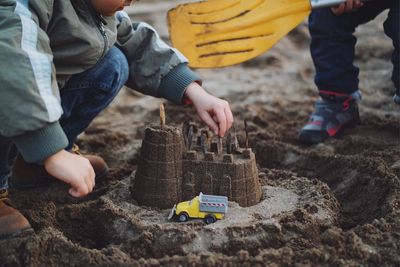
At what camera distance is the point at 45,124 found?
50.3 inches

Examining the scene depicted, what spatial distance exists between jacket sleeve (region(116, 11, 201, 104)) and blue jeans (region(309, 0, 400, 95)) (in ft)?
2.28

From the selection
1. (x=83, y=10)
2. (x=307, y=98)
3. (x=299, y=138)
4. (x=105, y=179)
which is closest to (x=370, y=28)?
(x=307, y=98)

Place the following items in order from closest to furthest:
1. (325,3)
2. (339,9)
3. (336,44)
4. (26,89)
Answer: (26,89) → (325,3) → (339,9) → (336,44)

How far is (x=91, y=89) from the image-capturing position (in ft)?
5.89

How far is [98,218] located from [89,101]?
15.7 inches

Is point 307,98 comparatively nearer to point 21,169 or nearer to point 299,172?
point 299,172

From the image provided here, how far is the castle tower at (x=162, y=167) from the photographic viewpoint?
5.27 ft

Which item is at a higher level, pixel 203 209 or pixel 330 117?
pixel 203 209

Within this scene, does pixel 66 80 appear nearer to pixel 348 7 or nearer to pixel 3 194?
pixel 3 194

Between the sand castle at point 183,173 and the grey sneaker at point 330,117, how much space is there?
696 mm

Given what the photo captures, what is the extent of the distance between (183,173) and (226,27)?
2.47ft

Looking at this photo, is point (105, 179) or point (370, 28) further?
point (370, 28)

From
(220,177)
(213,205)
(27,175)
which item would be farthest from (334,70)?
(27,175)

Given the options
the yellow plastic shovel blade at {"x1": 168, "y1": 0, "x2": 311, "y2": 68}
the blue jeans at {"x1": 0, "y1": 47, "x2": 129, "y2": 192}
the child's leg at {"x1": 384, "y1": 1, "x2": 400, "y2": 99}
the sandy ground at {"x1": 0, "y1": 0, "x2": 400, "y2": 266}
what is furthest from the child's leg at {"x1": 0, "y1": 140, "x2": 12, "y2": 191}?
the child's leg at {"x1": 384, "y1": 1, "x2": 400, "y2": 99}
